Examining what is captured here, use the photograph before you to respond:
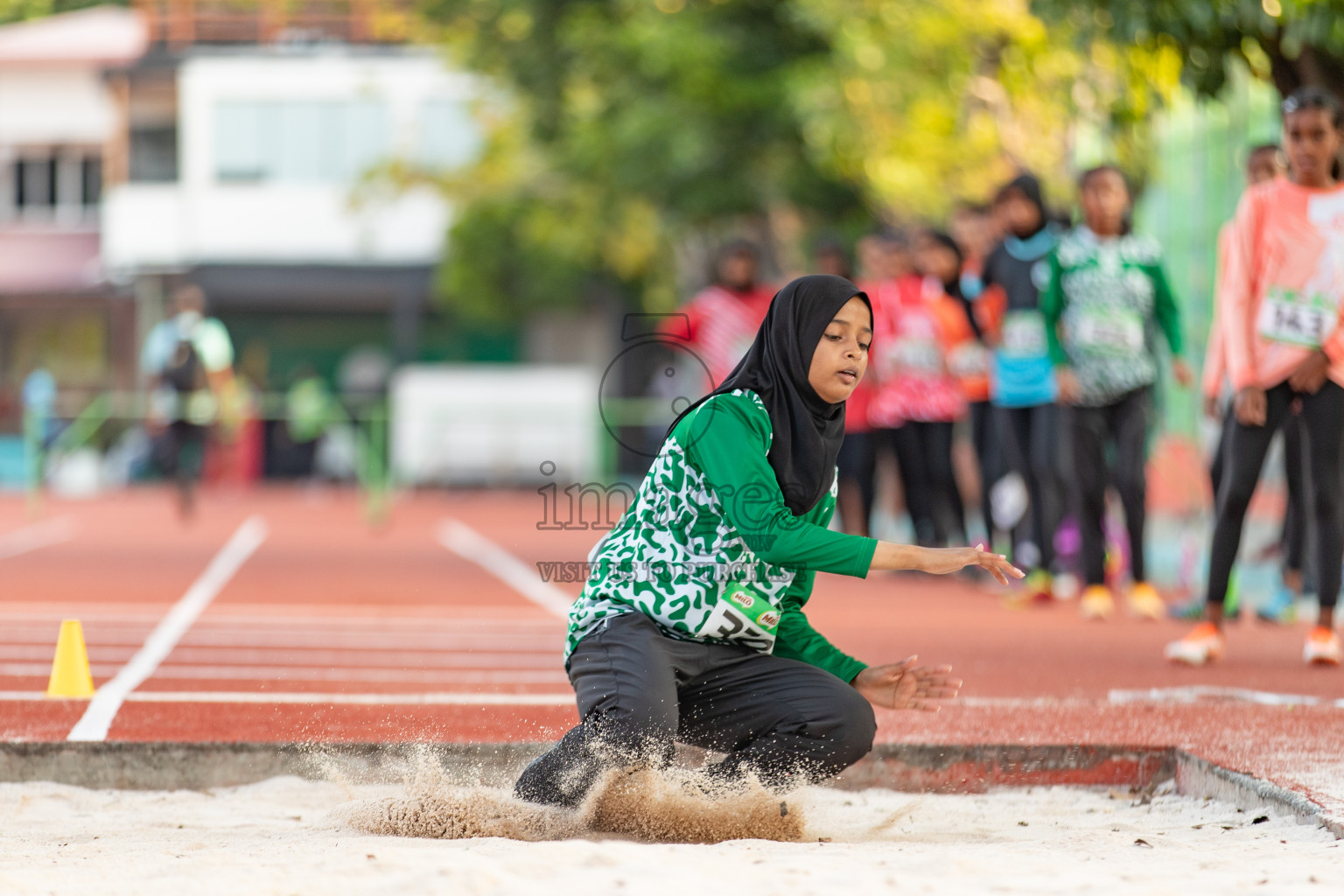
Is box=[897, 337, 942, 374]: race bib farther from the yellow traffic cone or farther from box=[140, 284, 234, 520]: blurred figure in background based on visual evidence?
box=[140, 284, 234, 520]: blurred figure in background

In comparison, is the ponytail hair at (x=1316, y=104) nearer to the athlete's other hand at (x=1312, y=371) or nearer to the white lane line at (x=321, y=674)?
the athlete's other hand at (x=1312, y=371)

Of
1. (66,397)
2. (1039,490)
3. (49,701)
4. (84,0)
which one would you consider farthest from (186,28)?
(49,701)

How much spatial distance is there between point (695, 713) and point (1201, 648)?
11.4 feet

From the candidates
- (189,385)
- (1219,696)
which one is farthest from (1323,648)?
(189,385)

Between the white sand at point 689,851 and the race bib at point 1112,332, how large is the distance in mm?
4245

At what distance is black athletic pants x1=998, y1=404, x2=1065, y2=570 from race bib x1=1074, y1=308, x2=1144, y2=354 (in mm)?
888

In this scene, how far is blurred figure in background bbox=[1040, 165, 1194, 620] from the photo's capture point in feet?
30.6

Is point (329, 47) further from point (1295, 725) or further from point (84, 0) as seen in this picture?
point (1295, 725)

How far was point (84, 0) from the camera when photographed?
5172cm

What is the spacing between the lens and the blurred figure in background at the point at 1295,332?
23.4 ft

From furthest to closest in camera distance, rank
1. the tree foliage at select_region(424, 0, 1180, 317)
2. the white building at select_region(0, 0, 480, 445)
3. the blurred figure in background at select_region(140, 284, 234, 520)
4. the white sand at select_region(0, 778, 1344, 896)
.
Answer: the white building at select_region(0, 0, 480, 445)
the blurred figure in background at select_region(140, 284, 234, 520)
the tree foliage at select_region(424, 0, 1180, 317)
the white sand at select_region(0, 778, 1344, 896)

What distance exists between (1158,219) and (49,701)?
46.7 feet

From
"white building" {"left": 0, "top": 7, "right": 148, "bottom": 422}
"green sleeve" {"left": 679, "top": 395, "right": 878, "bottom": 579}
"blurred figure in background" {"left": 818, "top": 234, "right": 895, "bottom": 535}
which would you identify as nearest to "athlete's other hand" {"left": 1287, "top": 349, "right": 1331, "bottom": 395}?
"green sleeve" {"left": 679, "top": 395, "right": 878, "bottom": 579}

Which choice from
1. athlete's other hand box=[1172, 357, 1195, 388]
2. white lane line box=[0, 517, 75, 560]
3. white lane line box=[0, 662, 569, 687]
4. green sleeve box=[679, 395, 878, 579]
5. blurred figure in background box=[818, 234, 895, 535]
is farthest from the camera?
white lane line box=[0, 517, 75, 560]
